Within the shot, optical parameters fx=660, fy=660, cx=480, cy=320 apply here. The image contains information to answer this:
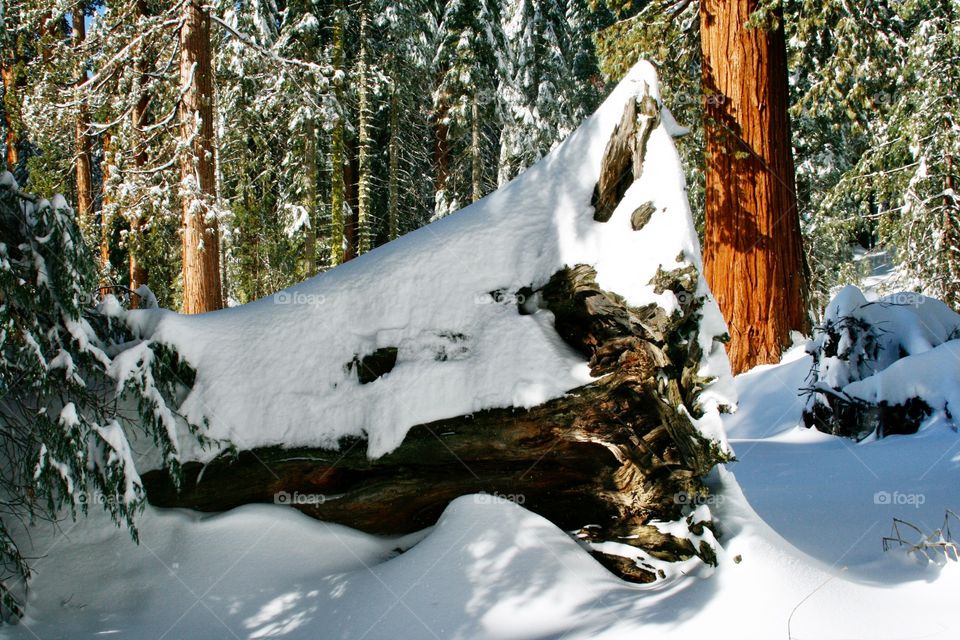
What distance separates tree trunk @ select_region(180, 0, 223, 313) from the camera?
7.66 m

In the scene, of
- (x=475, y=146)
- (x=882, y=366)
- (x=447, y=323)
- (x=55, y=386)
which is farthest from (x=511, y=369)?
(x=475, y=146)

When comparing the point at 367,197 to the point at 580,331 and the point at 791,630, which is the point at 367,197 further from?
the point at 791,630

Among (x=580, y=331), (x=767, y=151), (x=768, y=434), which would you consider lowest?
(x=768, y=434)

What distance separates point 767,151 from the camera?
274 inches

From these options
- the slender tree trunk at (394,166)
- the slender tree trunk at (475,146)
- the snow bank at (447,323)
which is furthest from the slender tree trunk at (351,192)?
the snow bank at (447,323)

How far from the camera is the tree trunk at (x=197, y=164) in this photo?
766 cm

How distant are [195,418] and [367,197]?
14813 mm

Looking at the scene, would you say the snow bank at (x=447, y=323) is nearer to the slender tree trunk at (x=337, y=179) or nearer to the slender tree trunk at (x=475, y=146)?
the slender tree trunk at (x=337, y=179)

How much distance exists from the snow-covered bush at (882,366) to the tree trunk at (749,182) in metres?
0.75

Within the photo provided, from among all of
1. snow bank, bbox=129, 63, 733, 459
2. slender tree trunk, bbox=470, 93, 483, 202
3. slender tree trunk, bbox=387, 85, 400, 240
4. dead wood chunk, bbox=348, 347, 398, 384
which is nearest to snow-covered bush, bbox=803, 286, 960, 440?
snow bank, bbox=129, 63, 733, 459

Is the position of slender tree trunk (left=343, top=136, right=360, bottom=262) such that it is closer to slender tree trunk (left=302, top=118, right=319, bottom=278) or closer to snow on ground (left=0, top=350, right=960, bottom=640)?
slender tree trunk (left=302, top=118, right=319, bottom=278)

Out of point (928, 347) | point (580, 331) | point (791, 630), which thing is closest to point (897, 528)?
point (791, 630)

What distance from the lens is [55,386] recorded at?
3391 mm


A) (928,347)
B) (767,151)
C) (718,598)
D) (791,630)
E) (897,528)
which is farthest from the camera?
(767,151)
